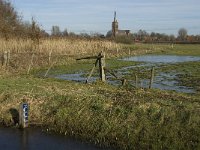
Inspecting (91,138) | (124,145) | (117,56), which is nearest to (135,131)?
(124,145)

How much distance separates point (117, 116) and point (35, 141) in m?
2.59

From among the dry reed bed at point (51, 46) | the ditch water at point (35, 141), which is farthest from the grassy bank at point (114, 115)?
the dry reed bed at point (51, 46)

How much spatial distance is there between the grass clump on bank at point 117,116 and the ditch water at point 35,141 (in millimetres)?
483

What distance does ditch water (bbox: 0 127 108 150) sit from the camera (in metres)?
10.8

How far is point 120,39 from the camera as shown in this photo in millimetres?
84312

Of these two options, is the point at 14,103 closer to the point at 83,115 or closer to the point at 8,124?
the point at 8,124

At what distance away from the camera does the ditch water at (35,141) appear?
10.8m

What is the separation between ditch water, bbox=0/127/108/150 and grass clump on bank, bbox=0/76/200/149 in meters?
0.48

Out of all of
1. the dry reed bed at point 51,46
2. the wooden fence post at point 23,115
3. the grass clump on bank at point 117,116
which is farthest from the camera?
the dry reed bed at point 51,46

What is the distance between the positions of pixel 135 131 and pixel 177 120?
1.26 metres

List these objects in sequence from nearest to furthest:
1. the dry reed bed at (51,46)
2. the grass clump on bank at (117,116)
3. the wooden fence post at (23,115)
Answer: the grass clump on bank at (117,116)
the wooden fence post at (23,115)
the dry reed bed at (51,46)

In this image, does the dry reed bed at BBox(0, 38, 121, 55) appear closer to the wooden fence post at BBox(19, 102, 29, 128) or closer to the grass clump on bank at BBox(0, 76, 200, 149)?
the grass clump on bank at BBox(0, 76, 200, 149)

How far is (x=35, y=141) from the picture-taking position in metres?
11.4

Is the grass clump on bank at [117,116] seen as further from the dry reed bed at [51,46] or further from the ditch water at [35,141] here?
the dry reed bed at [51,46]
